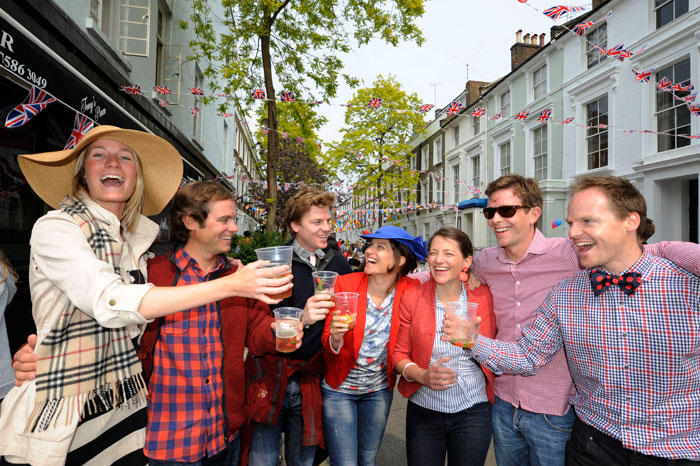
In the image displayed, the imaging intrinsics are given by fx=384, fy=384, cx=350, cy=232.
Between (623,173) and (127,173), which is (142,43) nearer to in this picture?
(127,173)

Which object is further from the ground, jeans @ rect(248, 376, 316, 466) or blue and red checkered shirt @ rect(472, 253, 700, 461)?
blue and red checkered shirt @ rect(472, 253, 700, 461)

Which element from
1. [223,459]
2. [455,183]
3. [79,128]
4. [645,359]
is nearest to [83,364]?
[223,459]

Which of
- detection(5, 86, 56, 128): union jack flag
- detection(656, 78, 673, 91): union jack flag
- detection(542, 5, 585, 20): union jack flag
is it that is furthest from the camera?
detection(656, 78, 673, 91): union jack flag

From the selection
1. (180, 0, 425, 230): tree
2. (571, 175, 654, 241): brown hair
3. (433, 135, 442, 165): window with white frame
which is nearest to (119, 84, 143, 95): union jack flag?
(180, 0, 425, 230): tree

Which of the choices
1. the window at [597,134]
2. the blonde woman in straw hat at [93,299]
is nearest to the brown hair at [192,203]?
the blonde woman in straw hat at [93,299]

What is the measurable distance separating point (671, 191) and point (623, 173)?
1618 mm

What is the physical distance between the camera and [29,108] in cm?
389

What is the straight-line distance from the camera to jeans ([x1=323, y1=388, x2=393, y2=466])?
257 centimetres

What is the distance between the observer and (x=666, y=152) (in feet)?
39.7

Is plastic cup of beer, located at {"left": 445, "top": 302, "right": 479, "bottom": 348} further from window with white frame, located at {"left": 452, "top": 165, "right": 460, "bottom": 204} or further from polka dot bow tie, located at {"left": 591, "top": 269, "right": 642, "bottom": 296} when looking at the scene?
window with white frame, located at {"left": 452, "top": 165, "right": 460, "bottom": 204}

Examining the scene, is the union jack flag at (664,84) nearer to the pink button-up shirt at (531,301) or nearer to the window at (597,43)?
the window at (597,43)

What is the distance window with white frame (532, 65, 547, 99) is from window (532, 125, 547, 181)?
170cm

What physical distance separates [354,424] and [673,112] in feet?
48.5

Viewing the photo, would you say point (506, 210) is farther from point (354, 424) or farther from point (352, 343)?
point (354, 424)
